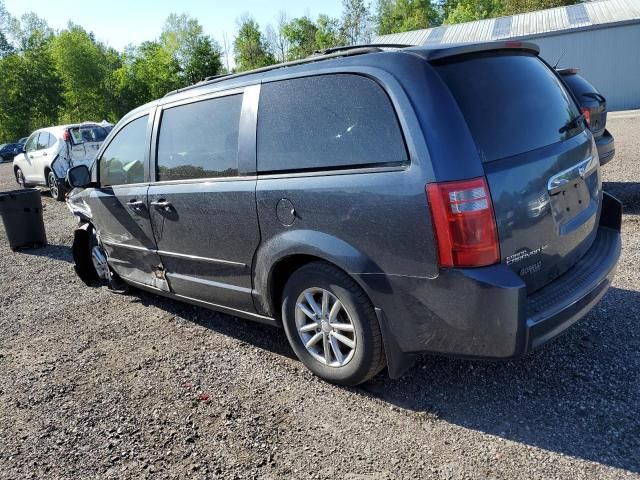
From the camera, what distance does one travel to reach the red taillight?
8.08 ft

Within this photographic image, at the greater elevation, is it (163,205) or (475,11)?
(475,11)

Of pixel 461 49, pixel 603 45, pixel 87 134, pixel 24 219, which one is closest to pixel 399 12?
pixel 603 45

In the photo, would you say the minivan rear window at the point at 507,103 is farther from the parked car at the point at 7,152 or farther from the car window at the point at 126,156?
the parked car at the point at 7,152

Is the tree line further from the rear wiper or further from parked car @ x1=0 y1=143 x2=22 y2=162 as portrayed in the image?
the rear wiper

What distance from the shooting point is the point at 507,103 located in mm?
2793

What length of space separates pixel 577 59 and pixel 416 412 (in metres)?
28.1

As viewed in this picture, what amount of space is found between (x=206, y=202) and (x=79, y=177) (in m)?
2.00

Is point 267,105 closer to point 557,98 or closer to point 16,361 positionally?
point 557,98

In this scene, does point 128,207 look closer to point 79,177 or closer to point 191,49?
point 79,177

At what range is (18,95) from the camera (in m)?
45.2

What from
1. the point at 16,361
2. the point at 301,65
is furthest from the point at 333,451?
the point at 16,361

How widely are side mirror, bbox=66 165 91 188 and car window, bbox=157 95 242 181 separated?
1.26 meters

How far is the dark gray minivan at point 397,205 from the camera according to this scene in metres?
2.52

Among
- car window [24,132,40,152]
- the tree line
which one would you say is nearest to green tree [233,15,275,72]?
the tree line
